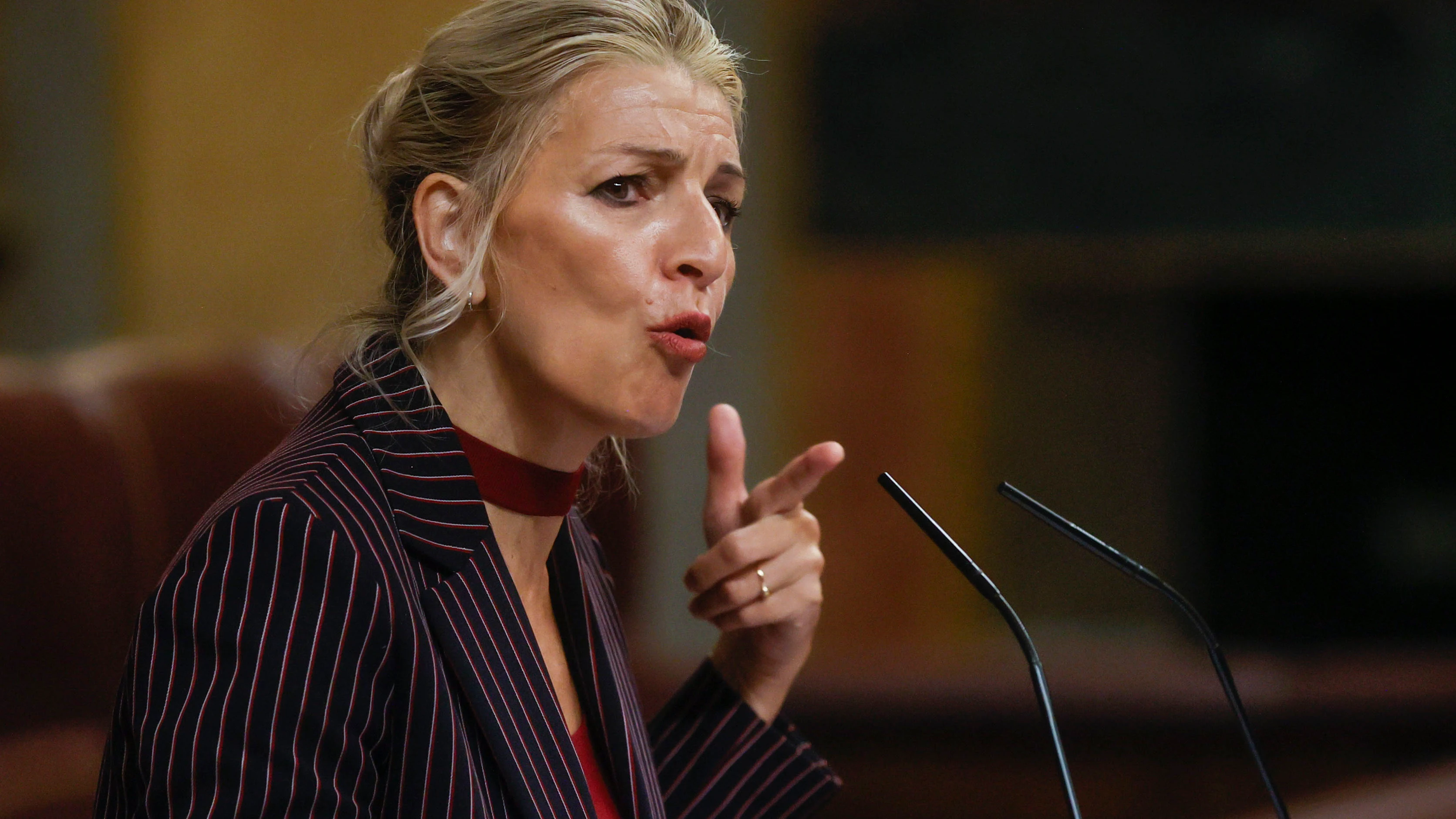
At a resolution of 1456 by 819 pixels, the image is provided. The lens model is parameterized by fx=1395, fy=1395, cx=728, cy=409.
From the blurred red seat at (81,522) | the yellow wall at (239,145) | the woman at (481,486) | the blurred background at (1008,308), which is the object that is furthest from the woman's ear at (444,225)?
the yellow wall at (239,145)

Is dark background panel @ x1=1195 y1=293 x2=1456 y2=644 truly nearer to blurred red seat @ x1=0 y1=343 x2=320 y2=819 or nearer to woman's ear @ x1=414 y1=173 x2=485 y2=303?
blurred red seat @ x1=0 y1=343 x2=320 y2=819

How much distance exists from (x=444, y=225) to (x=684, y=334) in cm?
13

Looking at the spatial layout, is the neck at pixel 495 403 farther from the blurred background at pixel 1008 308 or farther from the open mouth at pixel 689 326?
the blurred background at pixel 1008 308

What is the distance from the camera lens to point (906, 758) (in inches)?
44.8

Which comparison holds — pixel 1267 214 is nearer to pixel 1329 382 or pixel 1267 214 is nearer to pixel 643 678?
pixel 1329 382

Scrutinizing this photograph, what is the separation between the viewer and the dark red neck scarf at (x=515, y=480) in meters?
0.68

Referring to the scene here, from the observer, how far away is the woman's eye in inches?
26.1

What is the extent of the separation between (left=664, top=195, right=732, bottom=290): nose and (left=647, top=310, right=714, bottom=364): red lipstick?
0.02 metres

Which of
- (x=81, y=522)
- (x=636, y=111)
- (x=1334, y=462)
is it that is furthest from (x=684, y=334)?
(x=1334, y=462)

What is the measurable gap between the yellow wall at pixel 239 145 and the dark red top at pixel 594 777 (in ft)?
4.15

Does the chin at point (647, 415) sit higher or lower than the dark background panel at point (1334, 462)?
lower

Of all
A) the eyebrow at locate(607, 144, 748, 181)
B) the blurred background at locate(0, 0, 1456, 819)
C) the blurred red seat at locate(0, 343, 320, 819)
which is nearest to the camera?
the eyebrow at locate(607, 144, 748, 181)

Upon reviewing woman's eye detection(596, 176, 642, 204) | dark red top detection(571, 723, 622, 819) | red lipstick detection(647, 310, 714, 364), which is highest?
woman's eye detection(596, 176, 642, 204)

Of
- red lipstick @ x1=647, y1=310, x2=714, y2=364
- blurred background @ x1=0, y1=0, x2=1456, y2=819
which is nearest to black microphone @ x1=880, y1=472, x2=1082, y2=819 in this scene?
red lipstick @ x1=647, y1=310, x2=714, y2=364
